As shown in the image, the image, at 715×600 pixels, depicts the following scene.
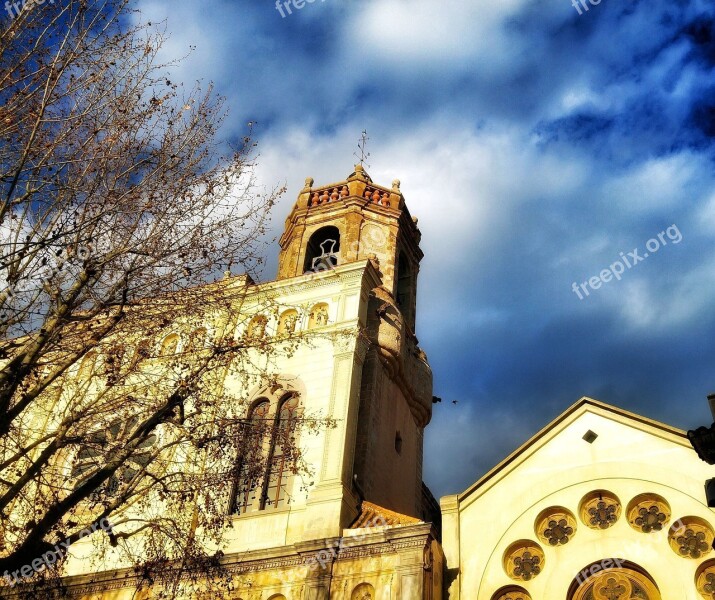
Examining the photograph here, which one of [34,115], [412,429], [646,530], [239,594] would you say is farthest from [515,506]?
[34,115]

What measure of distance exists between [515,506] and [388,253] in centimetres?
1193

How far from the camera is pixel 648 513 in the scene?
1636cm

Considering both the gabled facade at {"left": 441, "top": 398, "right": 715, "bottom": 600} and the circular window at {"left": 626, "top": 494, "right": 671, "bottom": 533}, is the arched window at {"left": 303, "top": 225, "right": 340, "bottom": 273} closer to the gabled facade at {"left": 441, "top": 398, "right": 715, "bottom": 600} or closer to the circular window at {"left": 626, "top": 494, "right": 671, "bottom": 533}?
the gabled facade at {"left": 441, "top": 398, "right": 715, "bottom": 600}

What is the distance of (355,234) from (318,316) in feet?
17.4

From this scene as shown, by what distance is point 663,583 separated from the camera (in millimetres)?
15328

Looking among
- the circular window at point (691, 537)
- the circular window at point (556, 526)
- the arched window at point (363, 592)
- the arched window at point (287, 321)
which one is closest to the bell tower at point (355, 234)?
the arched window at point (287, 321)

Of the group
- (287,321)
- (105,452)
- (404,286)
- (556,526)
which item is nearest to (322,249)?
(404,286)

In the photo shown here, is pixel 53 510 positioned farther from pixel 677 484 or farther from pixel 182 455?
pixel 677 484

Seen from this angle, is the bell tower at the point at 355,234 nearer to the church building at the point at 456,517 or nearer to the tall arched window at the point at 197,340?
the church building at the point at 456,517

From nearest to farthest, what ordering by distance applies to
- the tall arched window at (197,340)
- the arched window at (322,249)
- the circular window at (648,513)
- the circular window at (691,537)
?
the tall arched window at (197,340), the circular window at (691,537), the circular window at (648,513), the arched window at (322,249)

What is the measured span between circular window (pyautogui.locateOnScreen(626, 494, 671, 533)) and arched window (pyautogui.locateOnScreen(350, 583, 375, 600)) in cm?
518

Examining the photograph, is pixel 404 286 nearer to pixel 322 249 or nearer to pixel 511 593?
pixel 322 249

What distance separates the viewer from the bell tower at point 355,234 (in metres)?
27.4

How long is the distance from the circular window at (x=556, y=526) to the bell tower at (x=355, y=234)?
10676 mm
